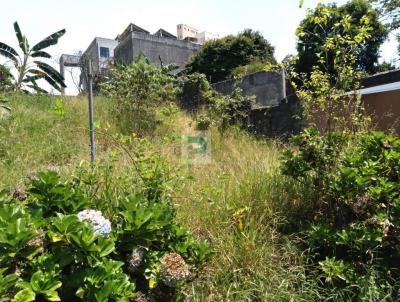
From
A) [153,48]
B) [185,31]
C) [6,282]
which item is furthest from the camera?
[185,31]

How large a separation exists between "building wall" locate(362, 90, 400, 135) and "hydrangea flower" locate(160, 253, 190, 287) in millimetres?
4140

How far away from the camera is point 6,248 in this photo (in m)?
1.79

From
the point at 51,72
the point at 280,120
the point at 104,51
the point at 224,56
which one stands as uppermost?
the point at 104,51

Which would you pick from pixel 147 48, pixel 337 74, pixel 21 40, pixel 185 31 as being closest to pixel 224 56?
pixel 147 48

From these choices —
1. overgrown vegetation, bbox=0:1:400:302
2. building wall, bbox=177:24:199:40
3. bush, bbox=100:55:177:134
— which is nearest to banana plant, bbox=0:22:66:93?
bush, bbox=100:55:177:134

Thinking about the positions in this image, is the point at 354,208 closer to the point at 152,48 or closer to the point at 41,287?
the point at 41,287

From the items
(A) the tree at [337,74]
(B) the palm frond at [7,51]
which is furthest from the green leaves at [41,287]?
(B) the palm frond at [7,51]

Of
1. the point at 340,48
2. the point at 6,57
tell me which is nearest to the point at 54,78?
the point at 6,57

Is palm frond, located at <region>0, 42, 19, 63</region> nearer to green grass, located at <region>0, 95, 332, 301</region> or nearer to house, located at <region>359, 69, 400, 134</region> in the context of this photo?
green grass, located at <region>0, 95, 332, 301</region>

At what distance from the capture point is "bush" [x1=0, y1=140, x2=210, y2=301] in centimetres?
181

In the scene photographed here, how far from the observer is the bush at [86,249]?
1806mm

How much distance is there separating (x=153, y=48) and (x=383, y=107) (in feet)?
73.0

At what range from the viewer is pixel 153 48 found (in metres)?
25.9

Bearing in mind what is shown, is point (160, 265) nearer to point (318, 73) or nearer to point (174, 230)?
point (174, 230)
